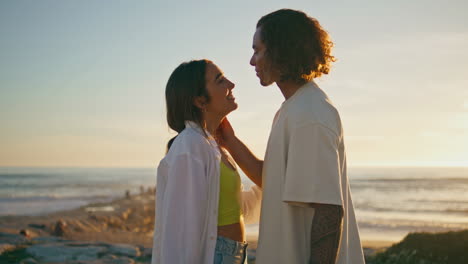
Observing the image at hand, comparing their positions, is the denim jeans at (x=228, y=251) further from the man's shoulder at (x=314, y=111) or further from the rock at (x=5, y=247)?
the rock at (x=5, y=247)

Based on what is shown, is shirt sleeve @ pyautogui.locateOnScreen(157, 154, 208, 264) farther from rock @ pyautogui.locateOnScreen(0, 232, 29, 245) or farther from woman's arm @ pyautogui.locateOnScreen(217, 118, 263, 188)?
rock @ pyautogui.locateOnScreen(0, 232, 29, 245)

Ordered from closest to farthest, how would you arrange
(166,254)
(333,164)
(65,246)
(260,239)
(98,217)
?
(333,164) < (260,239) < (166,254) < (65,246) < (98,217)

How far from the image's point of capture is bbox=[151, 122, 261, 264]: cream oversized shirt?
3.16 metres

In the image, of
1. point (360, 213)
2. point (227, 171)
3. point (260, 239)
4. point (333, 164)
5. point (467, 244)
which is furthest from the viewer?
point (360, 213)

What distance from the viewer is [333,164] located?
2578 mm

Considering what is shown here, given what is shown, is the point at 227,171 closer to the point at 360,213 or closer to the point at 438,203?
the point at 360,213

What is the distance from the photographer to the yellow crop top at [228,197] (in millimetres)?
3506

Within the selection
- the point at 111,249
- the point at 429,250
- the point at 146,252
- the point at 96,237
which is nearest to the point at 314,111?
the point at 429,250

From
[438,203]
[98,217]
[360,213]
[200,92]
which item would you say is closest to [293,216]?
[200,92]

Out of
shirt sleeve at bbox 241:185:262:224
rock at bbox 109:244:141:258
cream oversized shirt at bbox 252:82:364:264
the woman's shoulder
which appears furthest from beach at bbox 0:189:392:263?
cream oversized shirt at bbox 252:82:364:264

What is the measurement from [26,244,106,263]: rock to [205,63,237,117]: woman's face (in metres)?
5.16

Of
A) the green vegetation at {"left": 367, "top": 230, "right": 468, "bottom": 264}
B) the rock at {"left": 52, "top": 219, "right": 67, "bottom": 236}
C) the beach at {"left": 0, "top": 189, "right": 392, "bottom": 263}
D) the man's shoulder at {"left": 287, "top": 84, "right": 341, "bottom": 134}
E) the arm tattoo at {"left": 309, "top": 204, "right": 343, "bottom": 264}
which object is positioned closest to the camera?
the arm tattoo at {"left": 309, "top": 204, "right": 343, "bottom": 264}

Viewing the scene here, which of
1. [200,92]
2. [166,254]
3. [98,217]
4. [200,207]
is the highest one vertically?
[200,92]

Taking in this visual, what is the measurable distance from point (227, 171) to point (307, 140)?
3.52 ft
